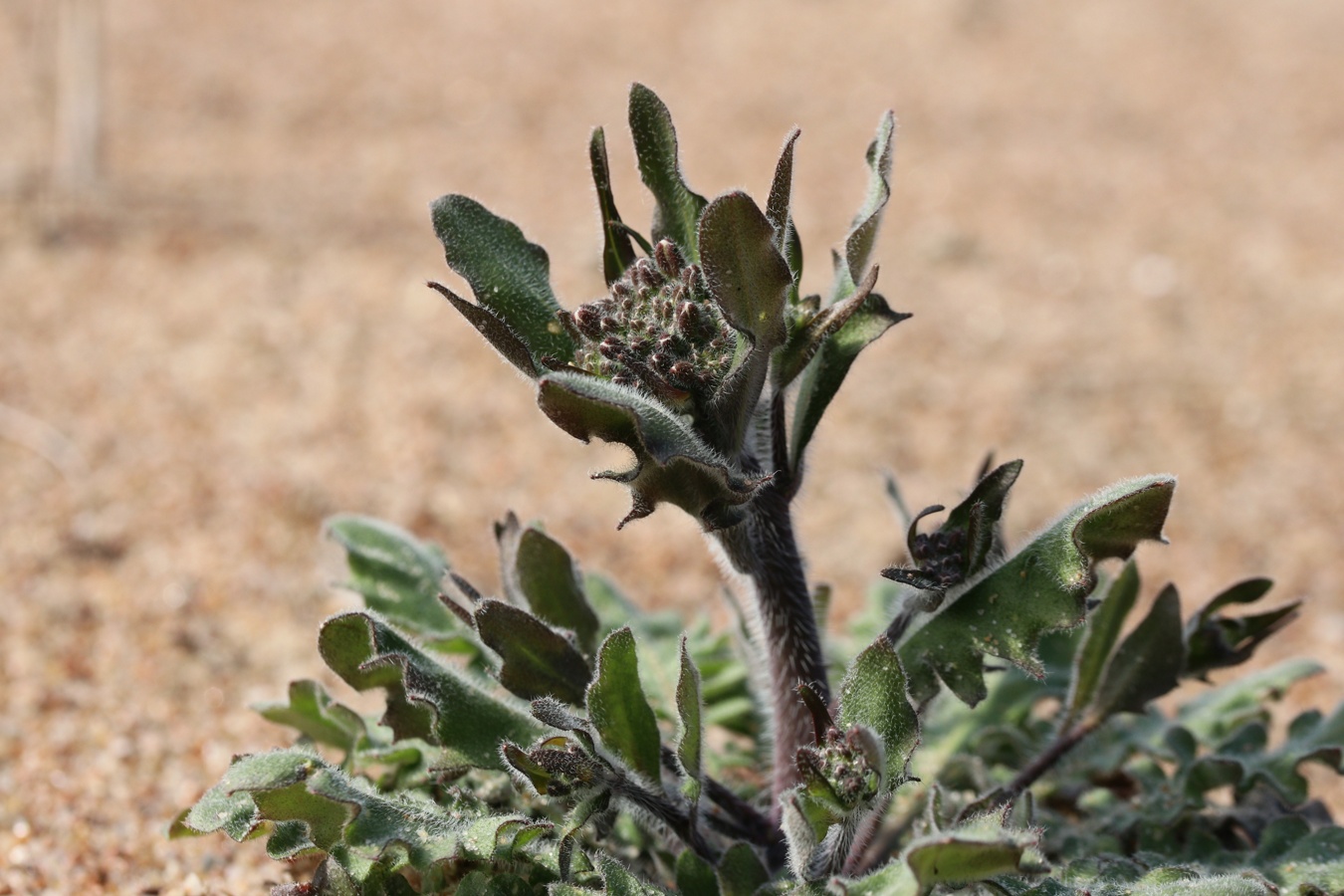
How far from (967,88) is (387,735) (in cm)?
723

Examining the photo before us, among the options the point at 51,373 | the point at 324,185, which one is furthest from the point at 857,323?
the point at 324,185

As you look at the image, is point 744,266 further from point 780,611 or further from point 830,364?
point 780,611

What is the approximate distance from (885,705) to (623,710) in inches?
15.7

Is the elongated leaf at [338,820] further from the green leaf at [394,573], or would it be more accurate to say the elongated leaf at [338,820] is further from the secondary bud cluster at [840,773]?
the green leaf at [394,573]

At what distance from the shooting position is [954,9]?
978cm

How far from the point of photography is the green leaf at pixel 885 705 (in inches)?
74.9

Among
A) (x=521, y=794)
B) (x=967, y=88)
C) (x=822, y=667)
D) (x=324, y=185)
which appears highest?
(x=967, y=88)

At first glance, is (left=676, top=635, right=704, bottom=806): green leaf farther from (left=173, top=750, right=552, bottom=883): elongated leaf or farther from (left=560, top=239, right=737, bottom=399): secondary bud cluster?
(left=560, top=239, right=737, bottom=399): secondary bud cluster

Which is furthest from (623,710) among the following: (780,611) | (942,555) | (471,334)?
(471,334)

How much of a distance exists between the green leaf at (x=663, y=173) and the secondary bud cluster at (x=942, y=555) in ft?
1.88

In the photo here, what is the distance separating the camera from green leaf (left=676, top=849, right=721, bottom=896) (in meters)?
2.11

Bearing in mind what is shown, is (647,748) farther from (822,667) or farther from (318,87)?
(318,87)

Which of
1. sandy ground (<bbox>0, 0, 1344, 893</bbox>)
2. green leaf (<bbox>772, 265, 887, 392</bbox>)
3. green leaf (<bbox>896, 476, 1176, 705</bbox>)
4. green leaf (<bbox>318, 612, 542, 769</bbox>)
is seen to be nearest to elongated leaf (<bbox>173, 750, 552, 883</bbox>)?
green leaf (<bbox>318, 612, 542, 769</bbox>)

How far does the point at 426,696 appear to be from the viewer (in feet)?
6.73
